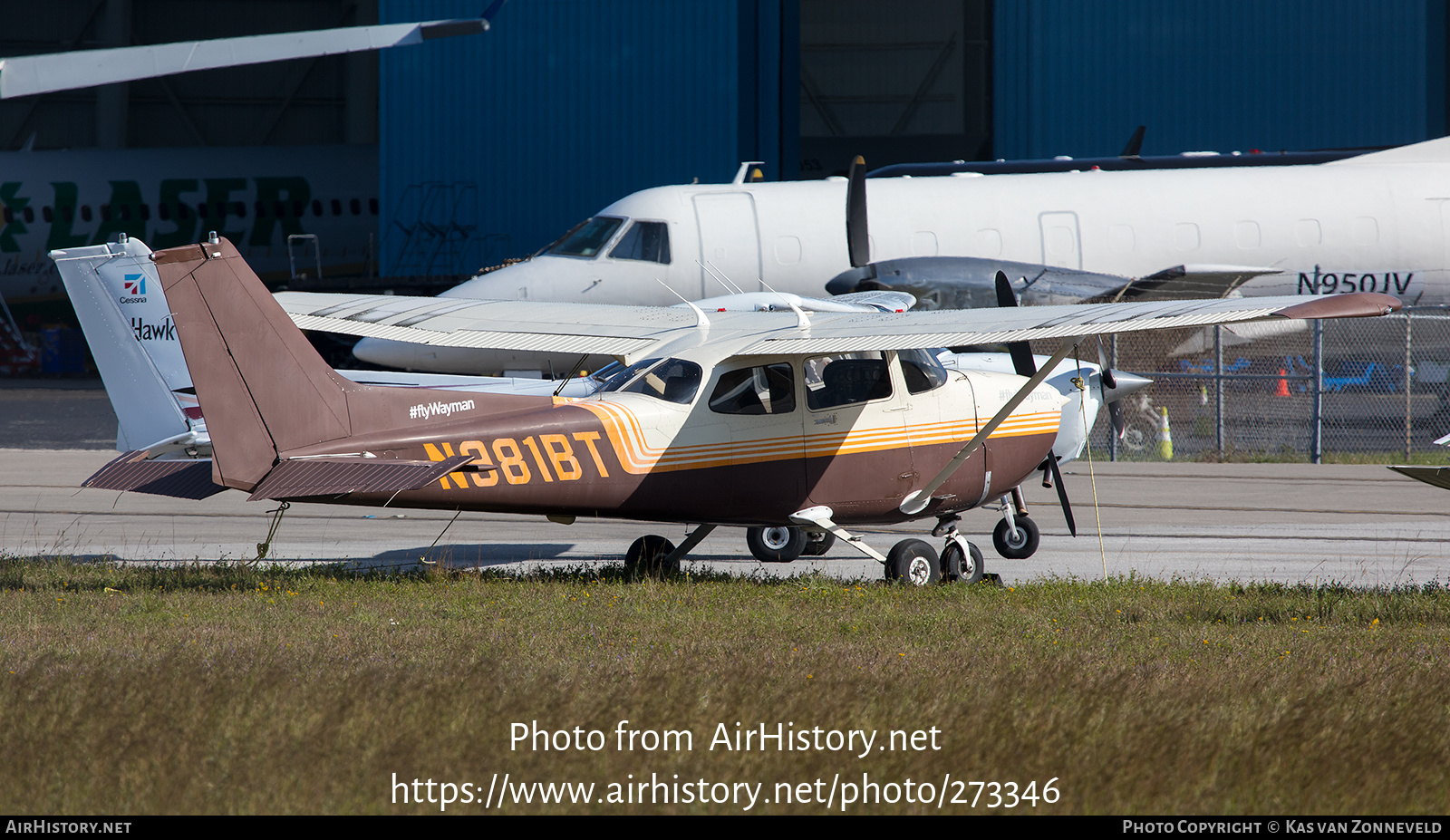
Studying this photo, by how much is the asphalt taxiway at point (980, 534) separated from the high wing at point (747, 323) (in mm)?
2076

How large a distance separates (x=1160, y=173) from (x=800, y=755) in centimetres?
1983

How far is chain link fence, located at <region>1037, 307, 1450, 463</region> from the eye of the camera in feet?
69.4

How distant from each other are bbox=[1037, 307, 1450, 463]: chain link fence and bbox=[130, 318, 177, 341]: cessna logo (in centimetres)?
1400

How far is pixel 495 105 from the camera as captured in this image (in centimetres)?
3434

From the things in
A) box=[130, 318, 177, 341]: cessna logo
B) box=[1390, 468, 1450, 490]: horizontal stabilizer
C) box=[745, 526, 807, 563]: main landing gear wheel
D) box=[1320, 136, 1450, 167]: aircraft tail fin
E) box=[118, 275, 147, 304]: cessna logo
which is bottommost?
box=[745, 526, 807, 563]: main landing gear wheel

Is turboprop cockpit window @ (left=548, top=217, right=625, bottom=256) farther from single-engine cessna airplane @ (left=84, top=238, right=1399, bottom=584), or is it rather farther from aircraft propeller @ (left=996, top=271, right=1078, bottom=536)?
single-engine cessna airplane @ (left=84, top=238, right=1399, bottom=584)

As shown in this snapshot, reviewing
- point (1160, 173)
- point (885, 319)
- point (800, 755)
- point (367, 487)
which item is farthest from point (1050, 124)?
point (800, 755)

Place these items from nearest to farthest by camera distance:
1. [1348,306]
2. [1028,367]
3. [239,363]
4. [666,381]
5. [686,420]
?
[1348,306] < [239,363] < [686,420] < [666,381] < [1028,367]

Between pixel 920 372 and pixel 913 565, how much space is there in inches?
60.8

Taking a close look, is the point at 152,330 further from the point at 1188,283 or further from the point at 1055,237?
the point at 1188,283

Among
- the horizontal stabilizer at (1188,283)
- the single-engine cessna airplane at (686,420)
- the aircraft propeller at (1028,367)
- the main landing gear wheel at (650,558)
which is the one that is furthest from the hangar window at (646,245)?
the main landing gear wheel at (650,558)

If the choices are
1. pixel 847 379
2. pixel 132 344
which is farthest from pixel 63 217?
pixel 847 379

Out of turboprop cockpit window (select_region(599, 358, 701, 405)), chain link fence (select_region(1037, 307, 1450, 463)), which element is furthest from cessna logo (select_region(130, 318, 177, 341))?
chain link fence (select_region(1037, 307, 1450, 463))

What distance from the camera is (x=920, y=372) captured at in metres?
10.7
